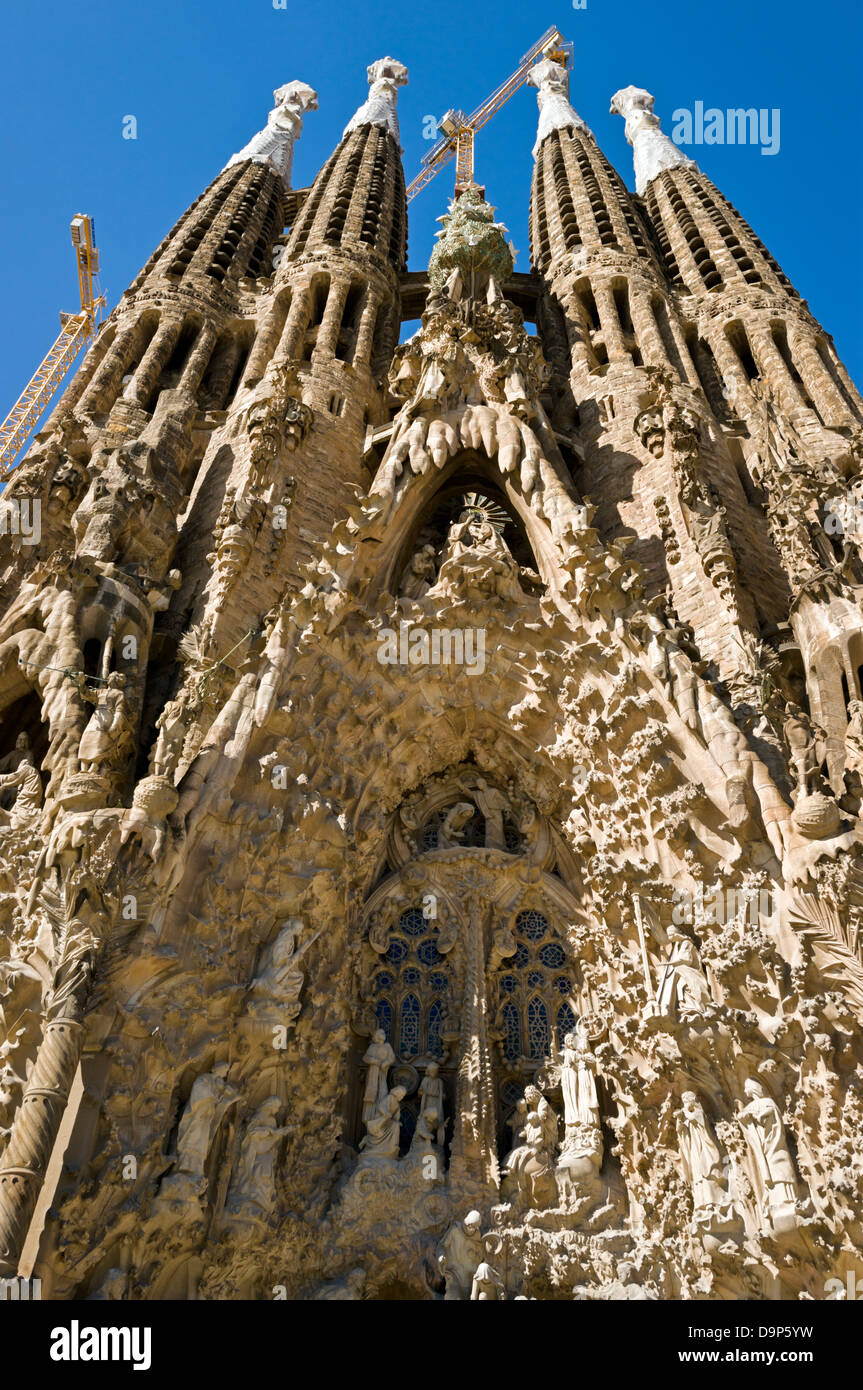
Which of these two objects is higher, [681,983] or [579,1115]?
[681,983]

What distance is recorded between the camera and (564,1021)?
10.2 m

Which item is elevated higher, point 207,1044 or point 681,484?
point 681,484

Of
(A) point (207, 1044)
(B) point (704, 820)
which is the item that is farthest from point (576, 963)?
(A) point (207, 1044)

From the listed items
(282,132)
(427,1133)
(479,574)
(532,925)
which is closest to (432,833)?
(532,925)

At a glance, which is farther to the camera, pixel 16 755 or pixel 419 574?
pixel 419 574

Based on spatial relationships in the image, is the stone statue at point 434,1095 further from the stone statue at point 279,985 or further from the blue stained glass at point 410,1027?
the stone statue at point 279,985

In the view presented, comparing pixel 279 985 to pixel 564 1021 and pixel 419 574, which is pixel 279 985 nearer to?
pixel 564 1021

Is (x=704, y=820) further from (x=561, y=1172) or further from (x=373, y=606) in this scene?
(x=373, y=606)

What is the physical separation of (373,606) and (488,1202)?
18.5 ft

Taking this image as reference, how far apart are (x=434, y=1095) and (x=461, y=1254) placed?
4.51 feet

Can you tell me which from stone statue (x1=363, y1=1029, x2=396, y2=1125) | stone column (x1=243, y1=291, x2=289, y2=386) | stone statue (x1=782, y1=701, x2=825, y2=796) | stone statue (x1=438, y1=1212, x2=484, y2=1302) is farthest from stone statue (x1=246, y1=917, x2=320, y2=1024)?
stone column (x1=243, y1=291, x2=289, y2=386)

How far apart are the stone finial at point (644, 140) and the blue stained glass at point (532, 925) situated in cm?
2199
